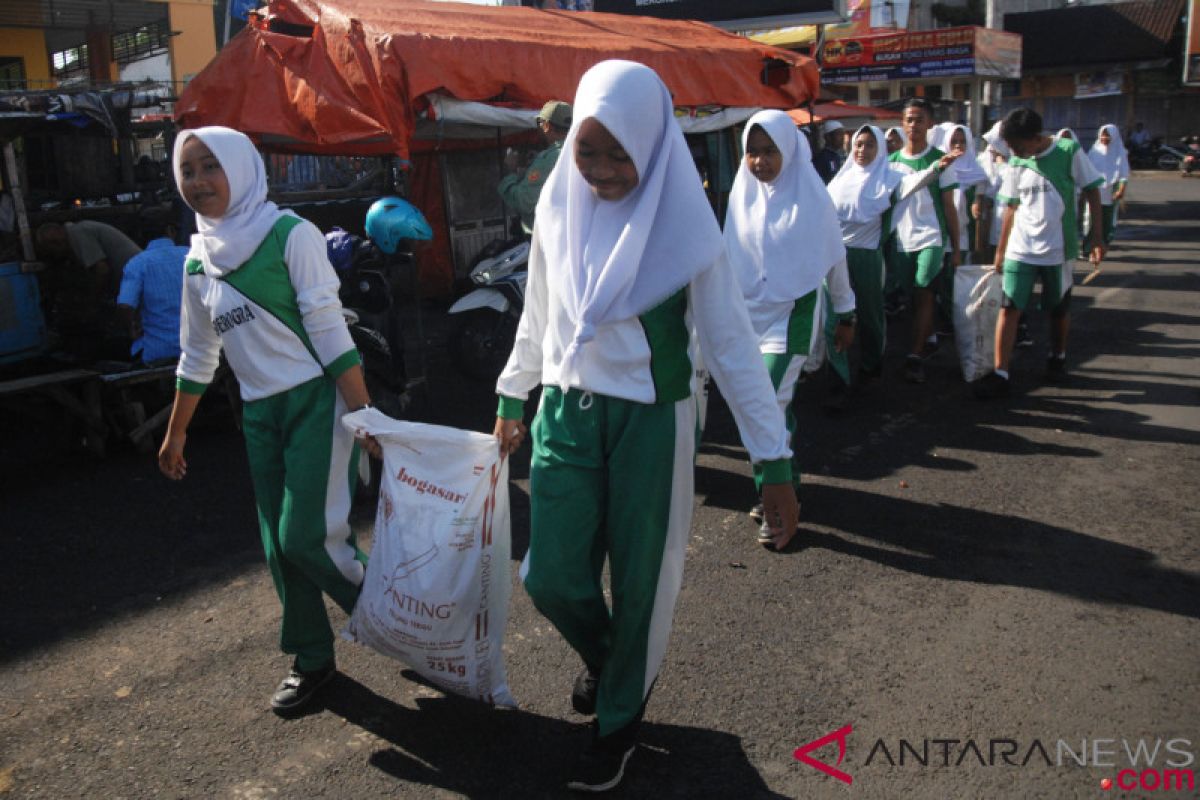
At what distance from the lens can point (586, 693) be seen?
3.19m

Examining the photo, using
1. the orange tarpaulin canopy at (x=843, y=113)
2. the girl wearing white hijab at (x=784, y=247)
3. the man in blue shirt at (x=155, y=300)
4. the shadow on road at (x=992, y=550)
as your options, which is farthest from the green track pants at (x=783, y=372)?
the orange tarpaulin canopy at (x=843, y=113)

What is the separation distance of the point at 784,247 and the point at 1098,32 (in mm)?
38789

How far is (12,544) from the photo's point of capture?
5.11m

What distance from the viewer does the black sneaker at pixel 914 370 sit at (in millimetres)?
7664

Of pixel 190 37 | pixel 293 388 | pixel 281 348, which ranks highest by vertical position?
pixel 190 37

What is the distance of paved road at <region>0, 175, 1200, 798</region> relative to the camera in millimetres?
3027

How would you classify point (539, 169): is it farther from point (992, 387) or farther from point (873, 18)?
point (873, 18)

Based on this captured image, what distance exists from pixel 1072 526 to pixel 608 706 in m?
2.98

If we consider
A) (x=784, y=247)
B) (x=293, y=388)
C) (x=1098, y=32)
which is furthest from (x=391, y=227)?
(x=1098, y=32)

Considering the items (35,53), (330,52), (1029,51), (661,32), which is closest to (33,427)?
(330,52)

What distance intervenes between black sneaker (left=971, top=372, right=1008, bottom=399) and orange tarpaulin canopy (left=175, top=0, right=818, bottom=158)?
4.38m

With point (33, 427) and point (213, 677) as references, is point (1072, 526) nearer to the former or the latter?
point (213, 677)

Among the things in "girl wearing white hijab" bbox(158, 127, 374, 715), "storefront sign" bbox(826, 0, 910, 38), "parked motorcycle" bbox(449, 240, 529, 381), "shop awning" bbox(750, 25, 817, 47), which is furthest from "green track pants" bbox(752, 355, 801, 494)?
"storefront sign" bbox(826, 0, 910, 38)

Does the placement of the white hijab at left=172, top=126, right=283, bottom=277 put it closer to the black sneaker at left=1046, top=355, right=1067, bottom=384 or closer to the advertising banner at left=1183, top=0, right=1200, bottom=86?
the black sneaker at left=1046, top=355, right=1067, bottom=384
